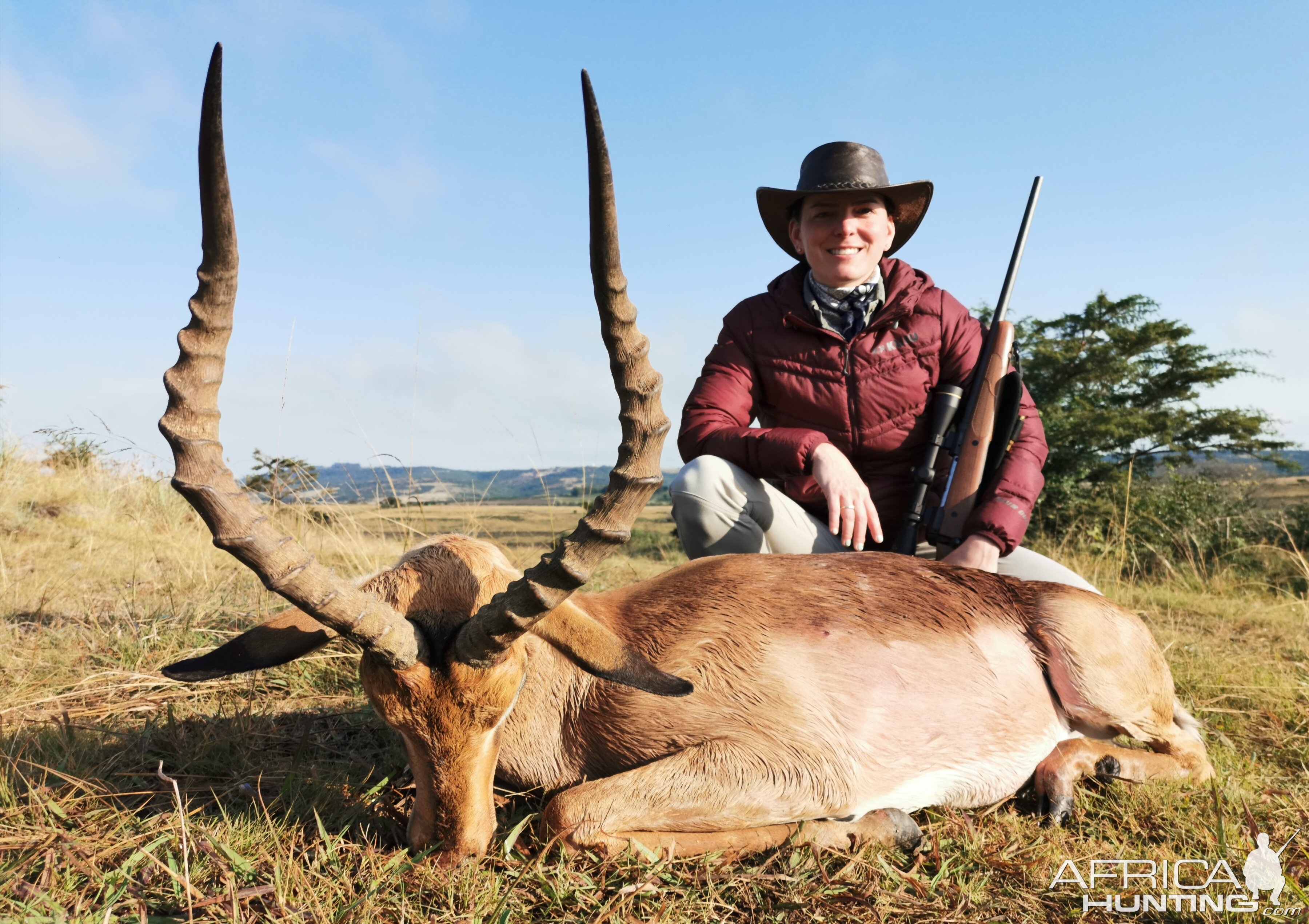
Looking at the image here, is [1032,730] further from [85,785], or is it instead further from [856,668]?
[85,785]

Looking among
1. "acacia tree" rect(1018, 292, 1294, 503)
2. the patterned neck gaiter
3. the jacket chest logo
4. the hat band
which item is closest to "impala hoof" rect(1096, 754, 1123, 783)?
the jacket chest logo

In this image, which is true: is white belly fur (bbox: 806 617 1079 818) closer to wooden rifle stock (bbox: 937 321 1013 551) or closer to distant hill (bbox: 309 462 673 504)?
wooden rifle stock (bbox: 937 321 1013 551)

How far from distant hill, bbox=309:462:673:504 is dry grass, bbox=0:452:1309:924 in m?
1.73

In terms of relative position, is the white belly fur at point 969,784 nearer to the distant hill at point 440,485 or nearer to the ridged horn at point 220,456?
the ridged horn at point 220,456

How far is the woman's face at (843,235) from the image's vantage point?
197 inches

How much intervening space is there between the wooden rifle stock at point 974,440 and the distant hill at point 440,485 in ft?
7.96

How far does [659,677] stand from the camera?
276 cm

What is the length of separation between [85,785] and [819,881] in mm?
2907

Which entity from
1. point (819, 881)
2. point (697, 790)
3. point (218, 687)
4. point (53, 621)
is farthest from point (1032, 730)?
point (53, 621)

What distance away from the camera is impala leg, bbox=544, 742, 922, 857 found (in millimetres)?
2918

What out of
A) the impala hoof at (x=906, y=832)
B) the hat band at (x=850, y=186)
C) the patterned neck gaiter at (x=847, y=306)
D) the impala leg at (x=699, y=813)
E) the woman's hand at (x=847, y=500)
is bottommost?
the impala hoof at (x=906, y=832)

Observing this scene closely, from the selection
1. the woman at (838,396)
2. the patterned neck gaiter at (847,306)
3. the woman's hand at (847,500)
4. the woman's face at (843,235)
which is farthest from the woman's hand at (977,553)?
the woman's face at (843,235)

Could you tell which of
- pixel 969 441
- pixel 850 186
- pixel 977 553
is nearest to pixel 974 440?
pixel 969 441

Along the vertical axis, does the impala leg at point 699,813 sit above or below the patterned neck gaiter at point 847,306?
below
